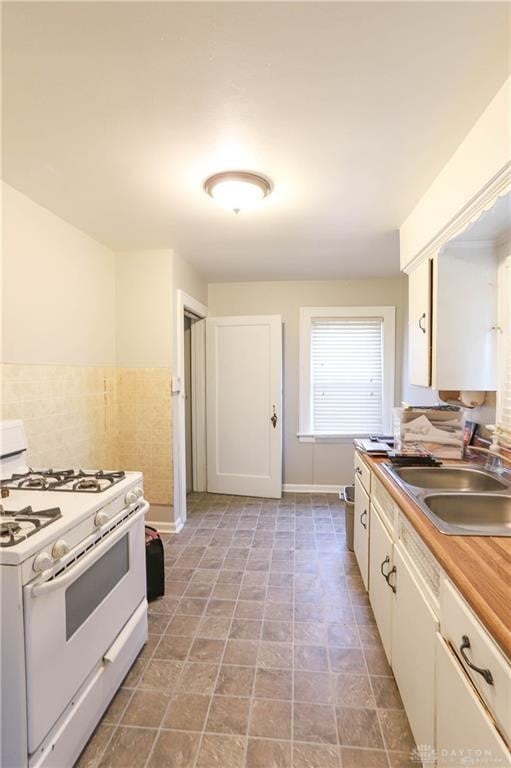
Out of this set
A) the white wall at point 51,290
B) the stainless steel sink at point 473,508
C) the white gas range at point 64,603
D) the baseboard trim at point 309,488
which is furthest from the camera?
the baseboard trim at point 309,488

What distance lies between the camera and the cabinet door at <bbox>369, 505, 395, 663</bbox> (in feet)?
5.25

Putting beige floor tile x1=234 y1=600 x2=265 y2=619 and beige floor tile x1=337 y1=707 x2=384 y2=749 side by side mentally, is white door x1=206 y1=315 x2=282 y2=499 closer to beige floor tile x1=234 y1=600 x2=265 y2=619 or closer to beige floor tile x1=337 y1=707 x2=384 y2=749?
beige floor tile x1=234 y1=600 x2=265 y2=619

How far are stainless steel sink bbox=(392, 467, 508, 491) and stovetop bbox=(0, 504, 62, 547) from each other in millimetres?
1547

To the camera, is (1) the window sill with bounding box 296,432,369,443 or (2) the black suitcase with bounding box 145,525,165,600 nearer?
(2) the black suitcase with bounding box 145,525,165,600

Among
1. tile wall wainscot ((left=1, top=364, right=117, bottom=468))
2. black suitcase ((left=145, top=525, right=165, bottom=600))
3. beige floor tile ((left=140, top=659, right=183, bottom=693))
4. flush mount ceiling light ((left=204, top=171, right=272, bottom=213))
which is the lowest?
beige floor tile ((left=140, top=659, right=183, bottom=693))

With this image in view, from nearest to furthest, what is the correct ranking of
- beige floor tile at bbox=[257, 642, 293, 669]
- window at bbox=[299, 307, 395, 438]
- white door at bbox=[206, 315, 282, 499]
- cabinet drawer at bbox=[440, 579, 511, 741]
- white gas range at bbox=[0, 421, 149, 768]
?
cabinet drawer at bbox=[440, 579, 511, 741], white gas range at bbox=[0, 421, 149, 768], beige floor tile at bbox=[257, 642, 293, 669], white door at bbox=[206, 315, 282, 499], window at bbox=[299, 307, 395, 438]

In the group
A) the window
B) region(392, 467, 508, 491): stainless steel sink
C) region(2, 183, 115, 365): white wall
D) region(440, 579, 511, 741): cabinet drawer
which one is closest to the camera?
region(440, 579, 511, 741): cabinet drawer

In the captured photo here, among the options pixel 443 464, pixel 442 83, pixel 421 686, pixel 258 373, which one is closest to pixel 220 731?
pixel 421 686

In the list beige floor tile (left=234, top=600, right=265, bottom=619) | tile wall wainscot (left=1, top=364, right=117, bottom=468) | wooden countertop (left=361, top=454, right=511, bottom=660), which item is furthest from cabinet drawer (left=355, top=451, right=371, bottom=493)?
tile wall wainscot (left=1, top=364, right=117, bottom=468)

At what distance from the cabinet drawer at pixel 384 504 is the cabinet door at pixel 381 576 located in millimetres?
43

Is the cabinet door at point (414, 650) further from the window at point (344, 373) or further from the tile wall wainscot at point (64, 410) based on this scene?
the window at point (344, 373)

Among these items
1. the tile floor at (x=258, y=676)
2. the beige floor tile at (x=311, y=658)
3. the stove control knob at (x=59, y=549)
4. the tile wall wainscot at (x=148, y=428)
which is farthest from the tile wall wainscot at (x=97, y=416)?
the beige floor tile at (x=311, y=658)

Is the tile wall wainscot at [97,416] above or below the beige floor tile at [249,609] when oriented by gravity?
above

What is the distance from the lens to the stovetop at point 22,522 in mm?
1070
